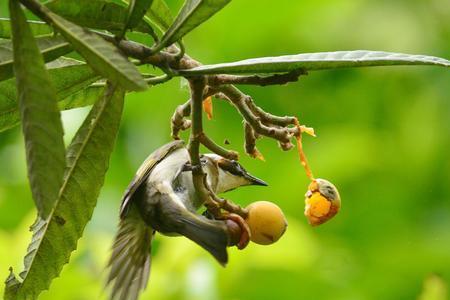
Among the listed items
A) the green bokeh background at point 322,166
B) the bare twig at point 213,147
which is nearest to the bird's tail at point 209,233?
the bare twig at point 213,147

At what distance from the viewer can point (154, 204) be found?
1.99m

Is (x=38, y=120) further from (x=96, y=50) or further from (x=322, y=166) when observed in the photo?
(x=322, y=166)

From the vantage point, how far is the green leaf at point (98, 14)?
4.37 feet

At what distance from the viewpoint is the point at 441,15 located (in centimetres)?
436

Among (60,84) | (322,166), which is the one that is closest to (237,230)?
(60,84)

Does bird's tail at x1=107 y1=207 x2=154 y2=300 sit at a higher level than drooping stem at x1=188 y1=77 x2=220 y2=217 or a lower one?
lower

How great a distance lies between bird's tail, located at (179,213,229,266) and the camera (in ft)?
4.79

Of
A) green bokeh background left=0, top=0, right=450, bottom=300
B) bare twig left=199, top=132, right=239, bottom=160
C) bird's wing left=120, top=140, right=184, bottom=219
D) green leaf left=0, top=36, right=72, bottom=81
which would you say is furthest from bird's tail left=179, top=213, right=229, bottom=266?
green bokeh background left=0, top=0, right=450, bottom=300

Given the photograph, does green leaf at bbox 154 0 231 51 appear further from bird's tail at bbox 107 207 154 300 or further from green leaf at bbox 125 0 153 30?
bird's tail at bbox 107 207 154 300

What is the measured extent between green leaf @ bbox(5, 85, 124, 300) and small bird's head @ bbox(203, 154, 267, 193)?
419 millimetres

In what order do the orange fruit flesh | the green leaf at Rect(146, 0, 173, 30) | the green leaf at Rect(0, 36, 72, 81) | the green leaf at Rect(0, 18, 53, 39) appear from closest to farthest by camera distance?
the green leaf at Rect(0, 36, 72, 81) < the green leaf at Rect(0, 18, 53, 39) < the green leaf at Rect(146, 0, 173, 30) < the orange fruit flesh

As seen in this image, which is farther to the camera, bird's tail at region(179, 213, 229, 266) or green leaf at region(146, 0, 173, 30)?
green leaf at region(146, 0, 173, 30)

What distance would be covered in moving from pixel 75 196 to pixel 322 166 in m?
2.27

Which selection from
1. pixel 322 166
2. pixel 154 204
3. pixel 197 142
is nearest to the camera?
pixel 197 142
